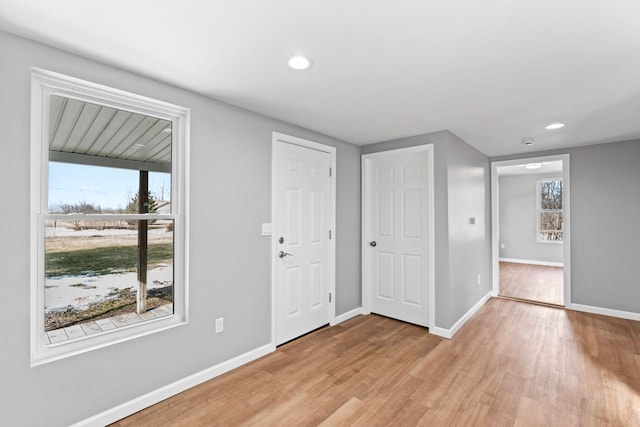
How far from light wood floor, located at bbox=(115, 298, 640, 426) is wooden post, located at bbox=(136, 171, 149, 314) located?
0.76 metres

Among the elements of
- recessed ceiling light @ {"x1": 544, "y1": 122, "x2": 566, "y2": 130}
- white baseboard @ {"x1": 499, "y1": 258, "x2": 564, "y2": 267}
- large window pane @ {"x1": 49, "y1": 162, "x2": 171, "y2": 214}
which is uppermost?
recessed ceiling light @ {"x1": 544, "y1": 122, "x2": 566, "y2": 130}

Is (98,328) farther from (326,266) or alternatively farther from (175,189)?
(326,266)

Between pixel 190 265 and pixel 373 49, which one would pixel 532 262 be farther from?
pixel 190 265

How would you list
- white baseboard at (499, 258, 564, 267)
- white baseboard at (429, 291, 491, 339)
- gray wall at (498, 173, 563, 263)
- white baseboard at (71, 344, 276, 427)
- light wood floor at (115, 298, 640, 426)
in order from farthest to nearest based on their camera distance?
gray wall at (498, 173, 563, 263), white baseboard at (499, 258, 564, 267), white baseboard at (429, 291, 491, 339), light wood floor at (115, 298, 640, 426), white baseboard at (71, 344, 276, 427)

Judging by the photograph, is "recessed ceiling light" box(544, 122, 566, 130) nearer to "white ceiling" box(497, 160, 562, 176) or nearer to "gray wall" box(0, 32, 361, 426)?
"gray wall" box(0, 32, 361, 426)

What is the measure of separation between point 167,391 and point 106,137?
188cm

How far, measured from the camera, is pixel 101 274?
2.03 meters

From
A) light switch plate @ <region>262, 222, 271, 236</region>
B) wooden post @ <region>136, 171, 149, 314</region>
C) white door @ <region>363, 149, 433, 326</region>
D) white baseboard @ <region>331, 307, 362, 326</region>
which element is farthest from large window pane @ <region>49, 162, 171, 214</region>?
white door @ <region>363, 149, 433, 326</region>

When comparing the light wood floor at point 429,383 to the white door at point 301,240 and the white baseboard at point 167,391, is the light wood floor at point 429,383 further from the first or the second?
the white door at point 301,240

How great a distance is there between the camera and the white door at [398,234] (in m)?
3.68

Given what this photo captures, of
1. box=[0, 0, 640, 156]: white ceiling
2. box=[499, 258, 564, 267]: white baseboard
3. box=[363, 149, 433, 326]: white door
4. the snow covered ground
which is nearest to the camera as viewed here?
box=[0, 0, 640, 156]: white ceiling

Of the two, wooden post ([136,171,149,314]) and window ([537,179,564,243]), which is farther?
window ([537,179,564,243])

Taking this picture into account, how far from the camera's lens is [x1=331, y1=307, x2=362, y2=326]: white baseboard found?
12.4ft

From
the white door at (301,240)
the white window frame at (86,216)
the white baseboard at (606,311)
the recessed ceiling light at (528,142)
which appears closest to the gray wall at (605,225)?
the white baseboard at (606,311)
